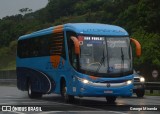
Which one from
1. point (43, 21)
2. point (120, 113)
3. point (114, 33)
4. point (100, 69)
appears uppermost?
point (43, 21)

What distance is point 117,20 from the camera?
Answer: 79.8 metres

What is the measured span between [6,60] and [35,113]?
98.5 metres

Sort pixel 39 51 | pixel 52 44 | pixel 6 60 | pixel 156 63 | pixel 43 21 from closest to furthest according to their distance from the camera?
pixel 52 44 < pixel 39 51 < pixel 156 63 < pixel 6 60 < pixel 43 21

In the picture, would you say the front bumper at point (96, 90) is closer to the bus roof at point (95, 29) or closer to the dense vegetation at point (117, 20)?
the bus roof at point (95, 29)

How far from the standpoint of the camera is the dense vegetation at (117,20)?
42594 mm

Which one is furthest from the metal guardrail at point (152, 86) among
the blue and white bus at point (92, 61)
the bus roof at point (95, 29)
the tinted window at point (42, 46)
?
the bus roof at point (95, 29)

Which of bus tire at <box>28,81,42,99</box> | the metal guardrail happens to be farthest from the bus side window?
the metal guardrail

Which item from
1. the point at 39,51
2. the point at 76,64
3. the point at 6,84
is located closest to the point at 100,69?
the point at 76,64

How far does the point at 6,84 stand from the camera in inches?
2255

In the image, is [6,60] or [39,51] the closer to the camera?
[39,51]

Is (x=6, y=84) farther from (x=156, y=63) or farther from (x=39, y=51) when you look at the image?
(x=39, y=51)

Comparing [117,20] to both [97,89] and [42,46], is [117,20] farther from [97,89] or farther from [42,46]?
[97,89]

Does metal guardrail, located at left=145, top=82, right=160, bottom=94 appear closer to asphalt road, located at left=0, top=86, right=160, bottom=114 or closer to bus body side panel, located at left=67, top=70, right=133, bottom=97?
asphalt road, located at left=0, top=86, right=160, bottom=114

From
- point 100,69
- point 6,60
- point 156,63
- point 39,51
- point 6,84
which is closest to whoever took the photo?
point 100,69
